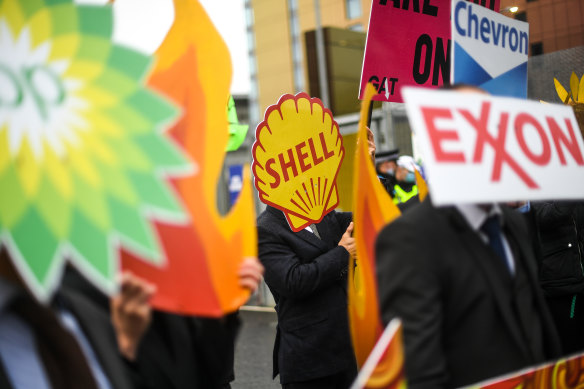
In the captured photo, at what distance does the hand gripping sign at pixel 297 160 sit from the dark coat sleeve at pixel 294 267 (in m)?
0.15

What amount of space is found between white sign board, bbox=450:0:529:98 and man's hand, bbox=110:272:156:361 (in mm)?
1726

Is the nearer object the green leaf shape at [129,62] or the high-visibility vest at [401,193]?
the green leaf shape at [129,62]

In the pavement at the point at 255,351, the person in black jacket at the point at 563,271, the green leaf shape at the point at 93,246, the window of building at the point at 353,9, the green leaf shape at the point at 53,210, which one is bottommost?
the pavement at the point at 255,351

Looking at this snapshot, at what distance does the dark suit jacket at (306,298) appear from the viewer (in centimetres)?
326

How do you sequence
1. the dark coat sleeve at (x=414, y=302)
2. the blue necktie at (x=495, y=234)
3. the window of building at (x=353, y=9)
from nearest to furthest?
the dark coat sleeve at (x=414, y=302) → the blue necktie at (x=495, y=234) → the window of building at (x=353, y=9)

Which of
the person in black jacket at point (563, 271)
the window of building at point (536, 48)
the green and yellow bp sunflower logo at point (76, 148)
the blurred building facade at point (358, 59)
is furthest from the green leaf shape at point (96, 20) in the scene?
the window of building at point (536, 48)

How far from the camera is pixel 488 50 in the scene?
3127 mm

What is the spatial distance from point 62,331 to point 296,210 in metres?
1.78

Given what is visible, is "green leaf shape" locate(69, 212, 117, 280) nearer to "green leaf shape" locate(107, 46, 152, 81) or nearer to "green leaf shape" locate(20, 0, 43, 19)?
"green leaf shape" locate(107, 46, 152, 81)

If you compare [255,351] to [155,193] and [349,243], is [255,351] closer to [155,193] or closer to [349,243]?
[349,243]

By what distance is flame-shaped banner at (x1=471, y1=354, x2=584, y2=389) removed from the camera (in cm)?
194

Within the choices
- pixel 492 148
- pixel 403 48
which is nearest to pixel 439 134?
pixel 492 148

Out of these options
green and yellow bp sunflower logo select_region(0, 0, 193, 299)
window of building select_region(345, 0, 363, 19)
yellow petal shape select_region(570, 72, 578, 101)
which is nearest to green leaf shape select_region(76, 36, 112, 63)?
green and yellow bp sunflower logo select_region(0, 0, 193, 299)

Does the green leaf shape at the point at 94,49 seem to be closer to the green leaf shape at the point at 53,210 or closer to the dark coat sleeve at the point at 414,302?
the green leaf shape at the point at 53,210
